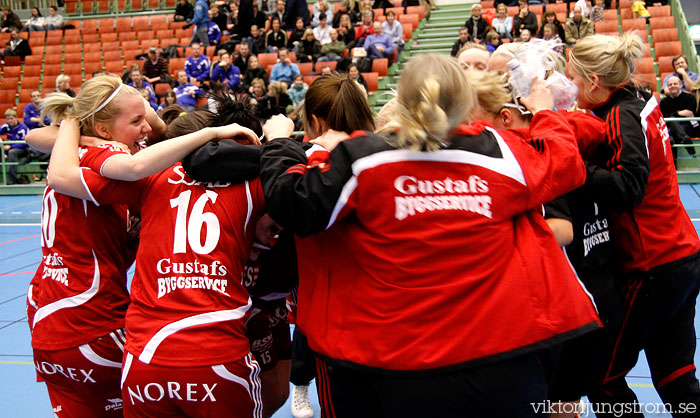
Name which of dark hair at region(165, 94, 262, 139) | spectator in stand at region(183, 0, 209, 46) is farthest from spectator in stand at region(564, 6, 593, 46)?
dark hair at region(165, 94, 262, 139)

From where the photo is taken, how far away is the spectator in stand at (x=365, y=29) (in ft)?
46.3

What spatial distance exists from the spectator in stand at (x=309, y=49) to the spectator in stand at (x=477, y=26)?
340cm

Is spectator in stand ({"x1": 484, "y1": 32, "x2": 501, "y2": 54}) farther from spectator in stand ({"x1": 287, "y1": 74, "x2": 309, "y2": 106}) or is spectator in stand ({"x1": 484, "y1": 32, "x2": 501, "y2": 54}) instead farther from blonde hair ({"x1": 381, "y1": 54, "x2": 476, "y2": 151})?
blonde hair ({"x1": 381, "y1": 54, "x2": 476, "y2": 151})

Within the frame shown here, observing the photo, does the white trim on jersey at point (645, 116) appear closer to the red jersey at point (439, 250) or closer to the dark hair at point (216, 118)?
the red jersey at point (439, 250)

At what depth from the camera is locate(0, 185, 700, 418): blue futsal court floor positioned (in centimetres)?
364

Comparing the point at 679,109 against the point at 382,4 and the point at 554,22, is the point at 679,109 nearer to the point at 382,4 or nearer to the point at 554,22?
the point at 554,22

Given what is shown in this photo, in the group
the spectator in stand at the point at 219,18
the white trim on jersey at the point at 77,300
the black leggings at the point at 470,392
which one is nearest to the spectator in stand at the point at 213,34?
the spectator in stand at the point at 219,18

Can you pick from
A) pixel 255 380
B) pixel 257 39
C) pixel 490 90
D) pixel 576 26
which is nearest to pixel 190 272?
pixel 255 380

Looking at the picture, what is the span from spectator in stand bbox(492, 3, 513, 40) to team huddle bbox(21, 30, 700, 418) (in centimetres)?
1164

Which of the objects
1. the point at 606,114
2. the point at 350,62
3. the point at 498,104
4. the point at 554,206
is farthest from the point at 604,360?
the point at 350,62

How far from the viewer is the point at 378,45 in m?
13.6

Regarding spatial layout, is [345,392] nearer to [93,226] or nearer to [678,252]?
[93,226]

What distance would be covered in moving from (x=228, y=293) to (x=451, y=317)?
2.51ft

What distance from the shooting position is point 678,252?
2414 mm
